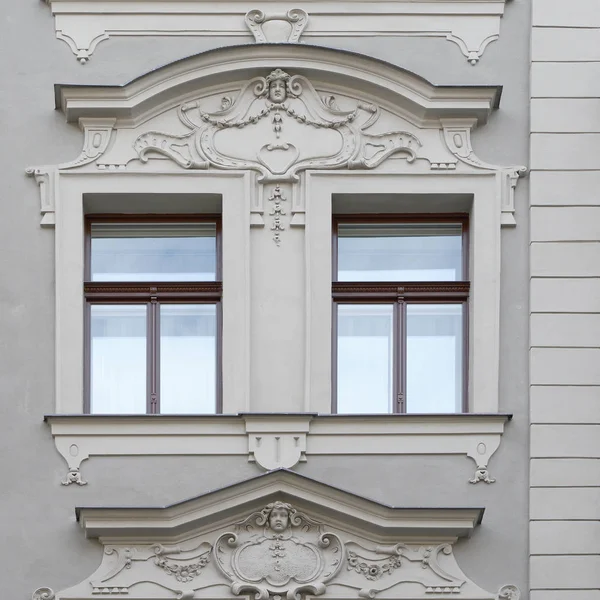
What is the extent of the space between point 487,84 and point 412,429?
3149 mm

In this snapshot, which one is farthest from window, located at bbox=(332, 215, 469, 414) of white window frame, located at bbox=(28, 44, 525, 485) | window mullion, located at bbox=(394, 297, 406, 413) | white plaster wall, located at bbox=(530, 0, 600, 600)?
white plaster wall, located at bbox=(530, 0, 600, 600)

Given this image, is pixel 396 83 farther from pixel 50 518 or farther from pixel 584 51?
pixel 50 518

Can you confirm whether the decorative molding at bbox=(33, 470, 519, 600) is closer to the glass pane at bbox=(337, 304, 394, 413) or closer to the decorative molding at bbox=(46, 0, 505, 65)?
the glass pane at bbox=(337, 304, 394, 413)

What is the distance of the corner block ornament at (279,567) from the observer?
50.4 ft

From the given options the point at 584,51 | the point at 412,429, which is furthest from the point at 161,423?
the point at 584,51

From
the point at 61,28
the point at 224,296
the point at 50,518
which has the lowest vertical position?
the point at 50,518

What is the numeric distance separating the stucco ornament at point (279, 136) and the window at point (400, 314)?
65 cm

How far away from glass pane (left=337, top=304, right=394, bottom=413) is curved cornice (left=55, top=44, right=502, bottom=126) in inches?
68.0

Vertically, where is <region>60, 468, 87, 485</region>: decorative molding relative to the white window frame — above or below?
below

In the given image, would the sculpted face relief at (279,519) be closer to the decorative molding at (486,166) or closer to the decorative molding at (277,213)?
the decorative molding at (277,213)

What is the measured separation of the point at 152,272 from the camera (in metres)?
16.7

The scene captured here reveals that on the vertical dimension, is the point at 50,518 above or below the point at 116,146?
below

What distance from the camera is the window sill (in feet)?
51.3

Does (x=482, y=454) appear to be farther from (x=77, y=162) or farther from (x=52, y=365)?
(x=77, y=162)
